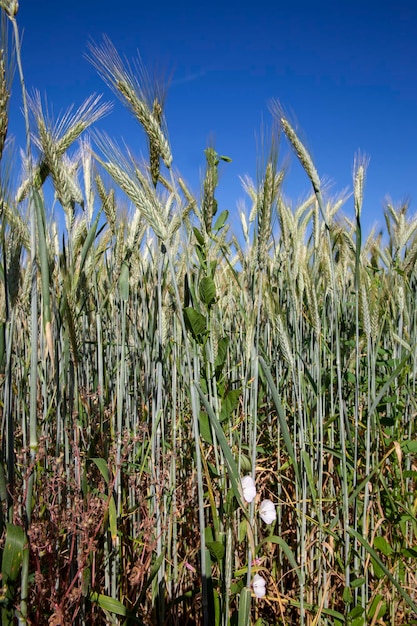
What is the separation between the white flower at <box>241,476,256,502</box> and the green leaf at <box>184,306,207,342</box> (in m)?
0.38

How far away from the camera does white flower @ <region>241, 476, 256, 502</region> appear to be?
3.98ft

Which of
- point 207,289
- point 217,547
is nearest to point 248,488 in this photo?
point 217,547

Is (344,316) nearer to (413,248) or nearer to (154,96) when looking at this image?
(413,248)

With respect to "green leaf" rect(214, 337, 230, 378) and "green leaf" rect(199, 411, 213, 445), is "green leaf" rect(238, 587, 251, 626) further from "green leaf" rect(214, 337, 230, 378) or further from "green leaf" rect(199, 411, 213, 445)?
"green leaf" rect(214, 337, 230, 378)

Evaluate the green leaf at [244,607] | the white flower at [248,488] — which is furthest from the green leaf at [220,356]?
the green leaf at [244,607]

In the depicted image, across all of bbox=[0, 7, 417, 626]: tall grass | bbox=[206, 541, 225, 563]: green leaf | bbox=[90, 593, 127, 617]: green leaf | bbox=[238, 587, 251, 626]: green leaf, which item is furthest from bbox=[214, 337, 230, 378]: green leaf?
bbox=[90, 593, 127, 617]: green leaf

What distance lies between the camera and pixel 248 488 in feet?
4.01

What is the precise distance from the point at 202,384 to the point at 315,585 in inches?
33.3

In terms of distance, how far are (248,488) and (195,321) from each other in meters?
0.44

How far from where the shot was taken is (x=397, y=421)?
2.04 metres

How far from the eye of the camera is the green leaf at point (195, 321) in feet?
3.90

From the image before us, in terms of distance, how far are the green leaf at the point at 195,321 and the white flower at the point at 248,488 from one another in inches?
14.9

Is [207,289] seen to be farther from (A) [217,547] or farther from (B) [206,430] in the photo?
(A) [217,547]

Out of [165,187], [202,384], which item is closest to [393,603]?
[202,384]
